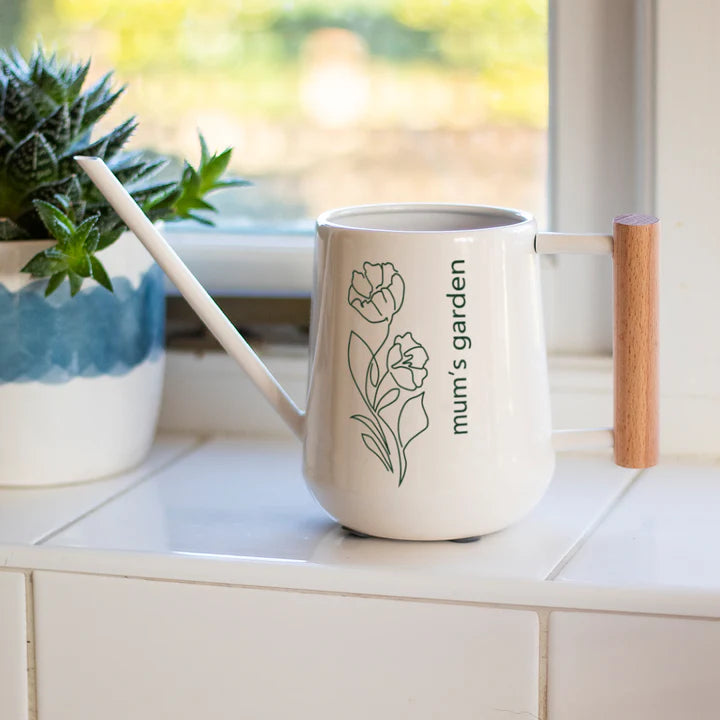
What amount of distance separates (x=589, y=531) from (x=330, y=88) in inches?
15.0

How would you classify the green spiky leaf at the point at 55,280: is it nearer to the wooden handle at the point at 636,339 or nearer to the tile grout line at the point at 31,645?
the tile grout line at the point at 31,645

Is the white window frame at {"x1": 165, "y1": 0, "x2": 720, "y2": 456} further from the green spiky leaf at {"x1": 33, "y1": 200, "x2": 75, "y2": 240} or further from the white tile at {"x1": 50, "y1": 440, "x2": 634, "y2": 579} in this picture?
the green spiky leaf at {"x1": 33, "y1": 200, "x2": 75, "y2": 240}

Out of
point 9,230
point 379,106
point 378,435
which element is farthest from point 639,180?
point 9,230

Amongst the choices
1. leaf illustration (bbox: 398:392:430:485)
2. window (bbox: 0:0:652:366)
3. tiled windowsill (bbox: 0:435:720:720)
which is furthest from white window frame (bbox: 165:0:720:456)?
leaf illustration (bbox: 398:392:430:485)

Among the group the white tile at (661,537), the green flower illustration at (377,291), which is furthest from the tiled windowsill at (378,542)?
the green flower illustration at (377,291)

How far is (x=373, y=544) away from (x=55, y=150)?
12.2 inches

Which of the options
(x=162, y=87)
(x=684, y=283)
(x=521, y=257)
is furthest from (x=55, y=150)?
(x=684, y=283)

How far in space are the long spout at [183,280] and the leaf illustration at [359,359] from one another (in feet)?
0.20

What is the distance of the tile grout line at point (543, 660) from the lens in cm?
57

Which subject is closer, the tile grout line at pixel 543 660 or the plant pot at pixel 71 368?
the tile grout line at pixel 543 660

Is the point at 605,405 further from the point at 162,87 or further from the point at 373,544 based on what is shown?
the point at 162,87

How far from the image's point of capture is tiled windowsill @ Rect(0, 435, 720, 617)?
22.4 inches

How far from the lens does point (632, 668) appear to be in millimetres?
561

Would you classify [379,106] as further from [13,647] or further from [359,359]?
[13,647]
